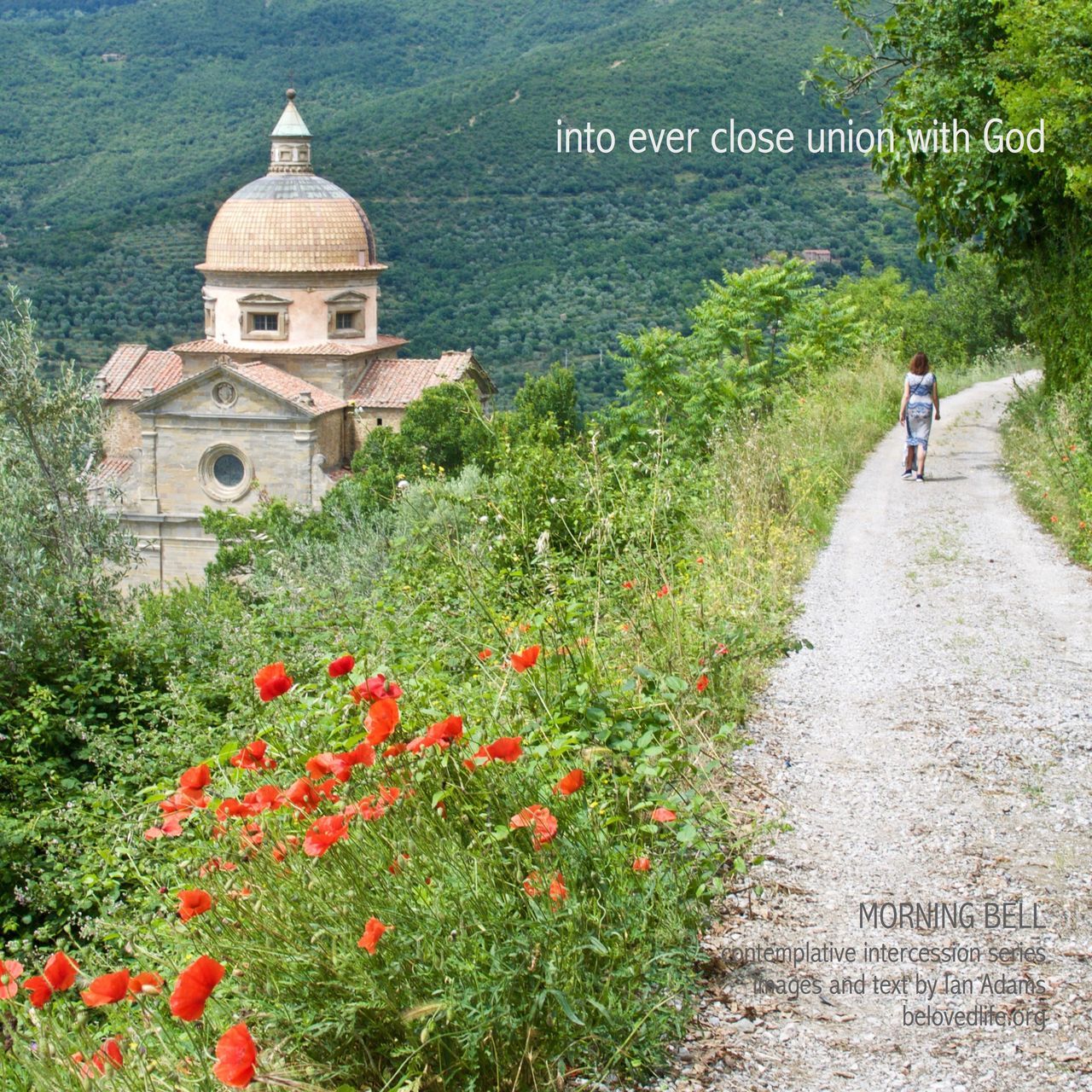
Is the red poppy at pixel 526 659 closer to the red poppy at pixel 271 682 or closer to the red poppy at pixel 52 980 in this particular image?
the red poppy at pixel 271 682

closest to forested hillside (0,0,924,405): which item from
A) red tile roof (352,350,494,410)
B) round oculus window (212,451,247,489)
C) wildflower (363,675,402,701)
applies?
red tile roof (352,350,494,410)

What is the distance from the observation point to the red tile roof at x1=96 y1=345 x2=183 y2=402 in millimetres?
33875

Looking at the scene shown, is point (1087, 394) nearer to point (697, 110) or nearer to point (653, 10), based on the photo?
point (697, 110)

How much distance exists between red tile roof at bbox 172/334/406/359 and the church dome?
6.48 ft

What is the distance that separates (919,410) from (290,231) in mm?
27802

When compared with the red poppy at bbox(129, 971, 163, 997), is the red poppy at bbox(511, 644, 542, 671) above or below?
above

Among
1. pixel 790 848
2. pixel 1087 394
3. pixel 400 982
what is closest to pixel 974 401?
pixel 1087 394

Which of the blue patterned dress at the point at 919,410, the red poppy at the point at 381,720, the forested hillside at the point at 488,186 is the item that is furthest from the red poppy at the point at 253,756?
the forested hillside at the point at 488,186

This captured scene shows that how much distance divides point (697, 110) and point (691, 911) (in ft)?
165

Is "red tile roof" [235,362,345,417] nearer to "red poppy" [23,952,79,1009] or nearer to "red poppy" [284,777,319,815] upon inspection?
"red poppy" [284,777,319,815]

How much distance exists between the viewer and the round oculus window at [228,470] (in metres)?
32.5

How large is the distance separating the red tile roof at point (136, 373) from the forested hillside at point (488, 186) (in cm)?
617

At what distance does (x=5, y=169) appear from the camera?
61188 millimetres

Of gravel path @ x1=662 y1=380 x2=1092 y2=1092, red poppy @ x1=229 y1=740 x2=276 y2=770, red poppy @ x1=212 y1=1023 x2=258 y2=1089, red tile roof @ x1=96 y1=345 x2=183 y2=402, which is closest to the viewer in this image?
red poppy @ x1=212 y1=1023 x2=258 y2=1089
